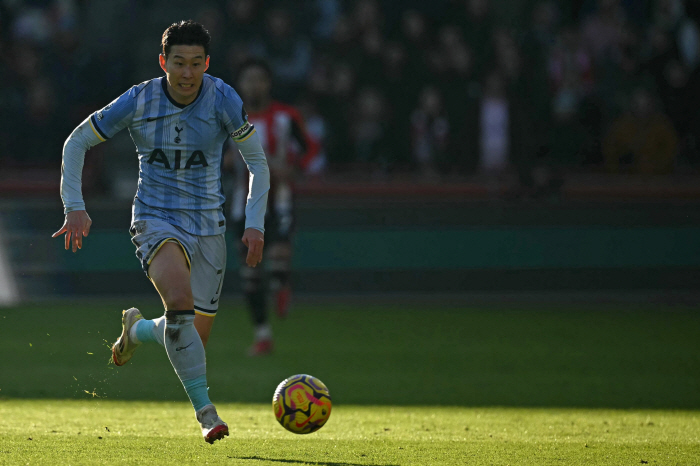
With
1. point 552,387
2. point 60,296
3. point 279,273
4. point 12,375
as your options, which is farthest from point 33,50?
point 552,387

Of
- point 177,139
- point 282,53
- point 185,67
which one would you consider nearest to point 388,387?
point 177,139

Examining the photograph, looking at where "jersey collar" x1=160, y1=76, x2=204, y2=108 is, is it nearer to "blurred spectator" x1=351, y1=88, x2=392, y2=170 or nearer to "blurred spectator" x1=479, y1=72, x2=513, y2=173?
"blurred spectator" x1=351, y1=88, x2=392, y2=170

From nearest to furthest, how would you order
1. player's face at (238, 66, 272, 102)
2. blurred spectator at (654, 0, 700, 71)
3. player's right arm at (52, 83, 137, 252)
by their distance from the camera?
1. player's right arm at (52, 83, 137, 252)
2. player's face at (238, 66, 272, 102)
3. blurred spectator at (654, 0, 700, 71)

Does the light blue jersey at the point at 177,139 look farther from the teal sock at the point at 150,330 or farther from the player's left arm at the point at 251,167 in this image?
the teal sock at the point at 150,330

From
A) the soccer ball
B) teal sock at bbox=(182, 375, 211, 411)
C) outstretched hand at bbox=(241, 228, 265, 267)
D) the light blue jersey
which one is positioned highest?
the light blue jersey

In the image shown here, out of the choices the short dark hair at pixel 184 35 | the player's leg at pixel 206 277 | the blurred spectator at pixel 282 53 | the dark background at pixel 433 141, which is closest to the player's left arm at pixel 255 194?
the player's leg at pixel 206 277

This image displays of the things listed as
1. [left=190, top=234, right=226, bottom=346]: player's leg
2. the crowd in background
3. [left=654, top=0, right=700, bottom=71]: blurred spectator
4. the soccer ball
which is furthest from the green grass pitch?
[left=654, top=0, right=700, bottom=71]: blurred spectator

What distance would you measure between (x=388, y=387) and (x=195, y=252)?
9.13 feet

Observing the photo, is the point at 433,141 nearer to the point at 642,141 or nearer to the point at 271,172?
the point at 642,141

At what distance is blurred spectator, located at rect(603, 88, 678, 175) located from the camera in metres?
12.6

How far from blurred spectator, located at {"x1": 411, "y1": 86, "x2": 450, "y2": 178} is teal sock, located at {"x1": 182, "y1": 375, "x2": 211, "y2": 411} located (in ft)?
27.8

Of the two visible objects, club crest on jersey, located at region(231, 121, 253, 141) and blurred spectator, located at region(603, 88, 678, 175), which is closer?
club crest on jersey, located at region(231, 121, 253, 141)

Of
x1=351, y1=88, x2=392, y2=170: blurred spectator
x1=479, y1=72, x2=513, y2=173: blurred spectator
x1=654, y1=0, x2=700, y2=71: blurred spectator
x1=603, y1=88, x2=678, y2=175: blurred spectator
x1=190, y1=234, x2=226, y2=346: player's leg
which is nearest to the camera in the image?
x1=190, y1=234, x2=226, y2=346: player's leg

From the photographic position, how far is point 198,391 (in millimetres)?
4641
